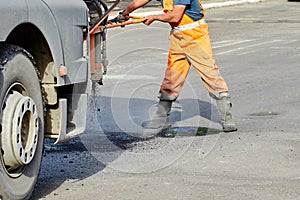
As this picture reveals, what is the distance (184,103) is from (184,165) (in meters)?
3.35

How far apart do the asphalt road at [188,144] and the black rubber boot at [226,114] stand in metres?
0.10

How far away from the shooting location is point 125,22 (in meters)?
7.80

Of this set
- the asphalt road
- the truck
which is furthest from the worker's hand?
the truck

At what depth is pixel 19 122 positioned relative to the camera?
5.06 m

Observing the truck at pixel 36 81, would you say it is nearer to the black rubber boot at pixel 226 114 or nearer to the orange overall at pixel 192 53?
the orange overall at pixel 192 53

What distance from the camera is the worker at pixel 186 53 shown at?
8172 mm

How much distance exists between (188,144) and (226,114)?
2.81 feet

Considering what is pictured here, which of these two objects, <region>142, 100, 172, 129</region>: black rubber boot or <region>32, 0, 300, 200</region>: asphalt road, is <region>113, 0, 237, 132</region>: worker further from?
<region>32, 0, 300, 200</region>: asphalt road

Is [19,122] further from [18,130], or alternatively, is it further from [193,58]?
[193,58]

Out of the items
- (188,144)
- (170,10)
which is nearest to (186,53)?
(170,10)

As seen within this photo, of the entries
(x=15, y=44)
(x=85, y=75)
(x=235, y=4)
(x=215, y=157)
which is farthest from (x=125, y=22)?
(x=235, y=4)

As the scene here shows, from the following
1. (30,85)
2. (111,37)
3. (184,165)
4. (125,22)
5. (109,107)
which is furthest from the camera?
(111,37)

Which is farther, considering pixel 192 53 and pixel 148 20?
pixel 192 53

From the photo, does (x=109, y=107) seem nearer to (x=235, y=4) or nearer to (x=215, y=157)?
(x=215, y=157)
